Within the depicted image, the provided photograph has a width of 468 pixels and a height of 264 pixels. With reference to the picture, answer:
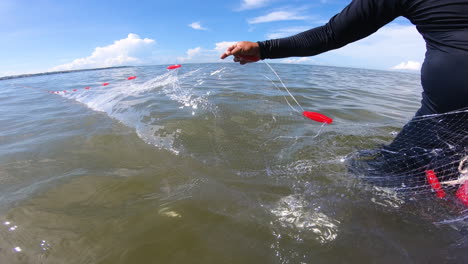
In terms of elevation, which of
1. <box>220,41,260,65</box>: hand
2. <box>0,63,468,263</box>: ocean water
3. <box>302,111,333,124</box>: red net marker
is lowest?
<box>0,63,468,263</box>: ocean water

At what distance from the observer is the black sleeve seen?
1560 millimetres

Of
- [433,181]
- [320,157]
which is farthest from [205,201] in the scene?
[433,181]

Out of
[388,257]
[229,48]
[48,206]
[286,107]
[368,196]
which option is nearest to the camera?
[388,257]

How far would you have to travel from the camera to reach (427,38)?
158 cm

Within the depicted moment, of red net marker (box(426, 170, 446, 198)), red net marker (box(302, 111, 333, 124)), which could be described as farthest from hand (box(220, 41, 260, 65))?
red net marker (box(302, 111, 333, 124))

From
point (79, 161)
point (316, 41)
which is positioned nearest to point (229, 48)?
point (316, 41)

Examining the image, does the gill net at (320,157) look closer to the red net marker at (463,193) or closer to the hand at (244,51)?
the red net marker at (463,193)

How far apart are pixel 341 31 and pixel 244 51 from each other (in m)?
0.78

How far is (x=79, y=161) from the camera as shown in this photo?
311 centimetres

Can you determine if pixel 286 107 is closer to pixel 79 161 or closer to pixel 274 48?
pixel 274 48

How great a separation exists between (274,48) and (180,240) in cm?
180

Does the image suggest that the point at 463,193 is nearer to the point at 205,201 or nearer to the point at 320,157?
the point at 320,157

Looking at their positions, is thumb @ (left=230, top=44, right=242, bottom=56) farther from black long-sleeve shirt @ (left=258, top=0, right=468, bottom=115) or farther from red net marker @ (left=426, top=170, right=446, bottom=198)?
red net marker @ (left=426, top=170, right=446, bottom=198)

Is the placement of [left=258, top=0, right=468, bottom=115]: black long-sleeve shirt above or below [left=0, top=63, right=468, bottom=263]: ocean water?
above
